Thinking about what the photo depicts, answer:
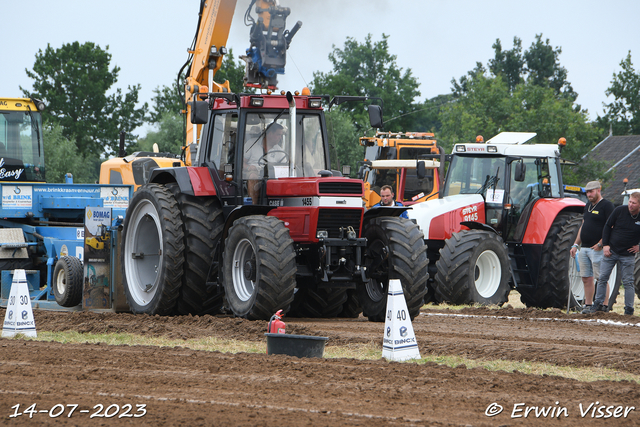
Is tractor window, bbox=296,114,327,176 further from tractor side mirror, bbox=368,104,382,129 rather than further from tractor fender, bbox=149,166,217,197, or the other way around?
tractor fender, bbox=149,166,217,197

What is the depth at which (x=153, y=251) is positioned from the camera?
11305mm

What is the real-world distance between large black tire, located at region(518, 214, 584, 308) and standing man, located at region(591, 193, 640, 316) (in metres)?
1.45

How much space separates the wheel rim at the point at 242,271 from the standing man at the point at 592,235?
17.5 ft

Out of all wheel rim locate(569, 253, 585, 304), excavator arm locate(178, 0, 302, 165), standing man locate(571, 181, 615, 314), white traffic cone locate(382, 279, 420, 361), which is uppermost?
excavator arm locate(178, 0, 302, 165)

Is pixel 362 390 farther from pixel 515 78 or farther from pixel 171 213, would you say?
pixel 515 78

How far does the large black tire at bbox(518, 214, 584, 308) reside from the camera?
1355cm

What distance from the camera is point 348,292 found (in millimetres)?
11281

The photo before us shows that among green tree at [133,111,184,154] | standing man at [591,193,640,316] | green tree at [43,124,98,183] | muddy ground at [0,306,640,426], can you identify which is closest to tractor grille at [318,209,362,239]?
muddy ground at [0,306,640,426]

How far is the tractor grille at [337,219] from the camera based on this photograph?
968cm

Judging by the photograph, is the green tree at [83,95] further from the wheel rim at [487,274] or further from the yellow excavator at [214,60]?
the wheel rim at [487,274]

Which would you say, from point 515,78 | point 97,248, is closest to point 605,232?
point 97,248

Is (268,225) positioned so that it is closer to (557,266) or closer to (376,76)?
(557,266)

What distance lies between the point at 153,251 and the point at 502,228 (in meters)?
6.01

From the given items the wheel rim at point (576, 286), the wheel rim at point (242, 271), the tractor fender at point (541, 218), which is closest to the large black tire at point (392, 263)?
the wheel rim at point (242, 271)
